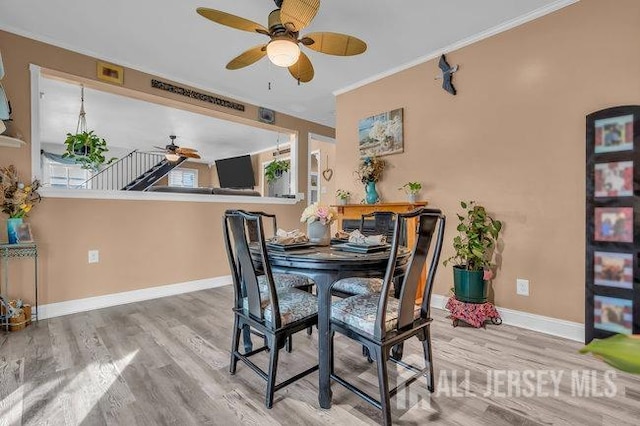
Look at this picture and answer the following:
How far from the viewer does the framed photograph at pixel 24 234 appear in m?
2.65

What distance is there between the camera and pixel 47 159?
7.75 metres

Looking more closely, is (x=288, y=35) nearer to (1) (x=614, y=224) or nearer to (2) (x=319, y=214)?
(2) (x=319, y=214)

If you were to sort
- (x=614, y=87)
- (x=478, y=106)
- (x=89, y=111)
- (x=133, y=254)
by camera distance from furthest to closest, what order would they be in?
(x=89, y=111) → (x=133, y=254) → (x=478, y=106) → (x=614, y=87)

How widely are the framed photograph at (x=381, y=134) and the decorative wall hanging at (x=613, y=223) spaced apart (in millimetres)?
1693

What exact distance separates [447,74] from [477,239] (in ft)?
5.35

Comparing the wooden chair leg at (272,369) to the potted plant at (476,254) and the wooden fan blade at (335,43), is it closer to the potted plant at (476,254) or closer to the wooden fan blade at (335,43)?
the potted plant at (476,254)

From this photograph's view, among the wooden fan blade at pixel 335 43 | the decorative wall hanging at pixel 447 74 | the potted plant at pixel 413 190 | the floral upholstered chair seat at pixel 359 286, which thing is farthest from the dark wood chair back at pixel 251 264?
the decorative wall hanging at pixel 447 74

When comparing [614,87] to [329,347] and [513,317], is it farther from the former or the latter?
[329,347]

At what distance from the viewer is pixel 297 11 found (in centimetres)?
192

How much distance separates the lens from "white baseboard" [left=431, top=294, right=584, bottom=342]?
7.89 ft

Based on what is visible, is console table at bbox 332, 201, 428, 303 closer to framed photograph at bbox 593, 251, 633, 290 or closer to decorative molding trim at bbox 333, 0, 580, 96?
framed photograph at bbox 593, 251, 633, 290

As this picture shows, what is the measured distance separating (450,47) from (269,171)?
4.89 meters

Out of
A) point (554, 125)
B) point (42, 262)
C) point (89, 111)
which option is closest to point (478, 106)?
point (554, 125)

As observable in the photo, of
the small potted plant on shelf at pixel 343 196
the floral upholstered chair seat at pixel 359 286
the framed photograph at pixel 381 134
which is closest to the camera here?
the floral upholstered chair seat at pixel 359 286
